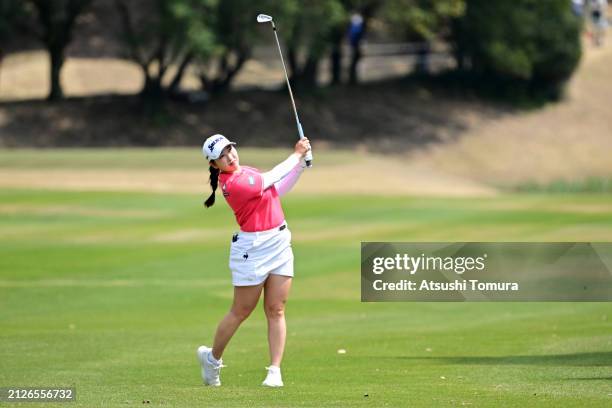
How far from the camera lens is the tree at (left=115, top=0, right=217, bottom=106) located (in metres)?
49.1

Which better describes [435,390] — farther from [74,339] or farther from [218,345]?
[74,339]

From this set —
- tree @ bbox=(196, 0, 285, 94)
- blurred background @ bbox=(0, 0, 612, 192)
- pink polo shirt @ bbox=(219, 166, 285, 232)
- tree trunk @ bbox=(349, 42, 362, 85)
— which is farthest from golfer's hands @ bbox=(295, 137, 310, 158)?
tree trunk @ bbox=(349, 42, 362, 85)

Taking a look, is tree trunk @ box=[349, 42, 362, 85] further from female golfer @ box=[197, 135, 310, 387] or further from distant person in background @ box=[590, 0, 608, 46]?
female golfer @ box=[197, 135, 310, 387]

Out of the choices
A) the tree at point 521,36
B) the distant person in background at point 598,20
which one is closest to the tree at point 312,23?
the tree at point 521,36

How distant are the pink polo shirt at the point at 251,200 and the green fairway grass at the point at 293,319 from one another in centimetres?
133

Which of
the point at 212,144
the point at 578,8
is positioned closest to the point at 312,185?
the point at 578,8

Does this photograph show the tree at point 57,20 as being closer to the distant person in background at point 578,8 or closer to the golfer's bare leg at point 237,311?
the distant person in background at point 578,8

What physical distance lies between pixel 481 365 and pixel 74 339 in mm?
4909

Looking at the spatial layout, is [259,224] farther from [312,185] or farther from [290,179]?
[312,185]

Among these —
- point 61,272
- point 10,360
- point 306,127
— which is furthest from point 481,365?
point 306,127

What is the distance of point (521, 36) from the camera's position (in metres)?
55.5

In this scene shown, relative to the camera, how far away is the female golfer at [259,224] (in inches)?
415

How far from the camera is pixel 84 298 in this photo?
19.1 meters

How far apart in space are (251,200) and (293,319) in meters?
6.76
